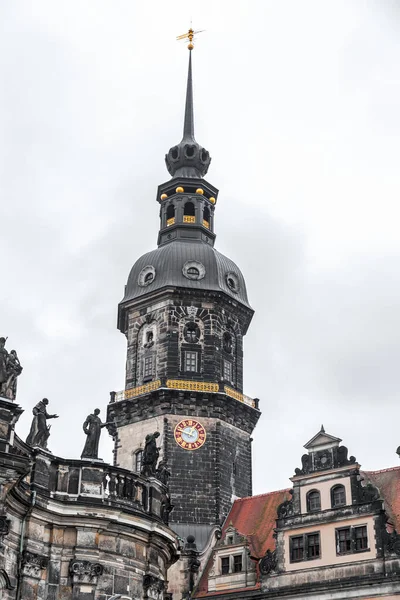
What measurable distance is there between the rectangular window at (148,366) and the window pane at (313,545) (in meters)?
13.9

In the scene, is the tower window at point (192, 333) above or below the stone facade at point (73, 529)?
above

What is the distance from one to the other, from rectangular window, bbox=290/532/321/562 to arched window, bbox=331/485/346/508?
5.04ft

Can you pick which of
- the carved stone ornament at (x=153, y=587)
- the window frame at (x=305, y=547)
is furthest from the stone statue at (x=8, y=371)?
the window frame at (x=305, y=547)

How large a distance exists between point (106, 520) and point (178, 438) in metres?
19.8

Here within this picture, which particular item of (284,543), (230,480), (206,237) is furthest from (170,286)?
(284,543)

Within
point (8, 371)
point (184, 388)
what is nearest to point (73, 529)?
point (8, 371)

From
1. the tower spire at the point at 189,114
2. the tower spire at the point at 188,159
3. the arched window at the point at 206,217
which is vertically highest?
the tower spire at the point at 189,114

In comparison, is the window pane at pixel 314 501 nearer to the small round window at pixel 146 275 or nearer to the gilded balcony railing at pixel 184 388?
the gilded balcony railing at pixel 184 388

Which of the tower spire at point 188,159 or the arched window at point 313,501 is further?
the tower spire at point 188,159

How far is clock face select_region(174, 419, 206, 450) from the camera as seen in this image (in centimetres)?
4822

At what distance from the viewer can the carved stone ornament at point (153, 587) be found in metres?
29.4

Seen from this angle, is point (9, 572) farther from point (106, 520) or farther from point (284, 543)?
point (284, 543)

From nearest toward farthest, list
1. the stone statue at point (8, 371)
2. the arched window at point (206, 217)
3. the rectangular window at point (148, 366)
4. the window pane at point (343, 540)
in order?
the stone statue at point (8, 371) → the window pane at point (343, 540) → the rectangular window at point (148, 366) → the arched window at point (206, 217)

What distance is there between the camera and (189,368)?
165 ft
